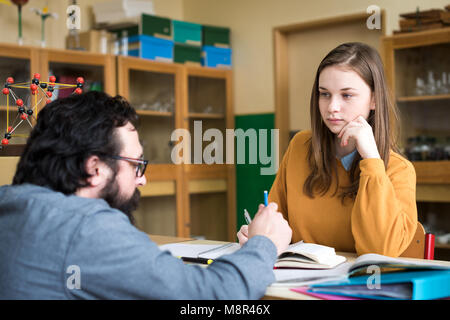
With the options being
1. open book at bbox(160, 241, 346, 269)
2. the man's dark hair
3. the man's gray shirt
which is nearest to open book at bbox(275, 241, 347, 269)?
open book at bbox(160, 241, 346, 269)

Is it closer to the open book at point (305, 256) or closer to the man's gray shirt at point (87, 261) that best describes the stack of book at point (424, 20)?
the open book at point (305, 256)

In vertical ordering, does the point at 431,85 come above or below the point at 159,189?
above

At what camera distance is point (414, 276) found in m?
1.02

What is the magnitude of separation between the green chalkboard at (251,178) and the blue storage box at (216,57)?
47cm

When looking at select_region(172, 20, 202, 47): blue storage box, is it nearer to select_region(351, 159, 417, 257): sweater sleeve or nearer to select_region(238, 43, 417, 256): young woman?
select_region(238, 43, 417, 256): young woman

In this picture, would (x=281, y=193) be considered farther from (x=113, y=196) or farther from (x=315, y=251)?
(x=113, y=196)

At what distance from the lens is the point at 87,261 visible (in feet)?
2.93

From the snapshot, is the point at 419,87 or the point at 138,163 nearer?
the point at 138,163

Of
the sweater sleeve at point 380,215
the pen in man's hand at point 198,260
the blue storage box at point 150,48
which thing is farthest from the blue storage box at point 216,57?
the pen in man's hand at point 198,260

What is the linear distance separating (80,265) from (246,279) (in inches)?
11.2

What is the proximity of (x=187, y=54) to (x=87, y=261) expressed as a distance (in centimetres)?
384

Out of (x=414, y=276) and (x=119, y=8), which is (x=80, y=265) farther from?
(x=119, y=8)

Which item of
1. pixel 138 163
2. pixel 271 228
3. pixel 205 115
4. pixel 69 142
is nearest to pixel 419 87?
pixel 205 115

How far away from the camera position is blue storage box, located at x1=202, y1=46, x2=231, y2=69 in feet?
15.4
